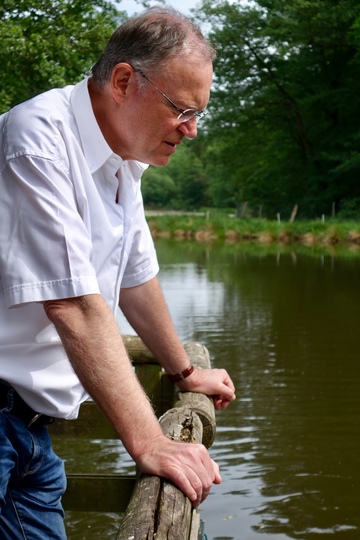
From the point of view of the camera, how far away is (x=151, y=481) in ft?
6.75

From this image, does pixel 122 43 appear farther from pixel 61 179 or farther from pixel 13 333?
pixel 13 333

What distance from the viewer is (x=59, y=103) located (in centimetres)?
210

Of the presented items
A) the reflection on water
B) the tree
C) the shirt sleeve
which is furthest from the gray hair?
the tree

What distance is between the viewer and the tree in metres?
39.0

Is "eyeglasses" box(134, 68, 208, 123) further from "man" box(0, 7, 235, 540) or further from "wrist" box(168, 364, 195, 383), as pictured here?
"wrist" box(168, 364, 195, 383)

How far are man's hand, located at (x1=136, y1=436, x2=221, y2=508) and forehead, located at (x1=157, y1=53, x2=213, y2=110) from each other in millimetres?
784

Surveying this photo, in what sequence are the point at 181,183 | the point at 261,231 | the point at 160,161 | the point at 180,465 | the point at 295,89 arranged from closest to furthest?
1. the point at 180,465
2. the point at 160,161
3. the point at 261,231
4. the point at 295,89
5. the point at 181,183

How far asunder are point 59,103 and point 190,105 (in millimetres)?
309

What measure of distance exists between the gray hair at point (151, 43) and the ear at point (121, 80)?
21 millimetres

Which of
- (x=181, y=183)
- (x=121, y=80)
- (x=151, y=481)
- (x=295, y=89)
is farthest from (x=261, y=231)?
(x=181, y=183)

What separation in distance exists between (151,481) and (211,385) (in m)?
1.13

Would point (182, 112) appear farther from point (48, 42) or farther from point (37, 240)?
point (48, 42)

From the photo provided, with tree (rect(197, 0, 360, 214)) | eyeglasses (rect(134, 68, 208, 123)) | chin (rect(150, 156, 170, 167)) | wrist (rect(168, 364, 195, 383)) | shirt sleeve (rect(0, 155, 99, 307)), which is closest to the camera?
shirt sleeve (rect(0, 155, 99, 307))

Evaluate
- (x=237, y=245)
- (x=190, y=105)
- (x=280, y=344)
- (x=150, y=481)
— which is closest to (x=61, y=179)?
(x=190, y=105)
